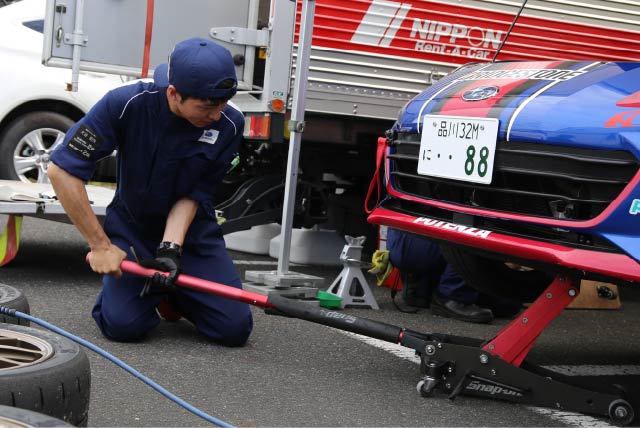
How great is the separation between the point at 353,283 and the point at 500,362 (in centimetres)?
189

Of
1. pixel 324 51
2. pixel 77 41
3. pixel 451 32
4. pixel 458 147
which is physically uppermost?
pixel 451 32

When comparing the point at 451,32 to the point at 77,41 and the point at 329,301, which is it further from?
the point at 77,41

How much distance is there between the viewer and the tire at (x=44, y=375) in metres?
2.38

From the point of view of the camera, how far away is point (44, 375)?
2.43m

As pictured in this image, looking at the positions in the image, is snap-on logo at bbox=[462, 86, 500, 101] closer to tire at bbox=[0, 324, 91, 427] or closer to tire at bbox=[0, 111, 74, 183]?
tire at bbox=[0, 324, 91, 427]

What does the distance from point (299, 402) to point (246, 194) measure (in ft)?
9.05

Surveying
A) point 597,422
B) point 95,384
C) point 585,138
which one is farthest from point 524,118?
point 95,384

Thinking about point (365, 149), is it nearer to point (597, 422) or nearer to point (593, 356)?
point (593, 356)

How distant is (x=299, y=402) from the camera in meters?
3.50

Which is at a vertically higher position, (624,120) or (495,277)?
(624,120)

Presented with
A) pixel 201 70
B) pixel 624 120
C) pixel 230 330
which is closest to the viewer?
pixel 624 120

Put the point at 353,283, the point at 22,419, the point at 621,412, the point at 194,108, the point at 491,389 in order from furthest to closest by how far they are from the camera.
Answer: the point at 353,283 < the point at 194,108 < the point at 491,389 < the point at 621,412 < the point at 22,419

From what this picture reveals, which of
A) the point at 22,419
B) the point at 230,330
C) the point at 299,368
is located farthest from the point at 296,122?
the point at 22,419

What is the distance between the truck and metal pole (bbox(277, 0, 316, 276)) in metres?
0.56
